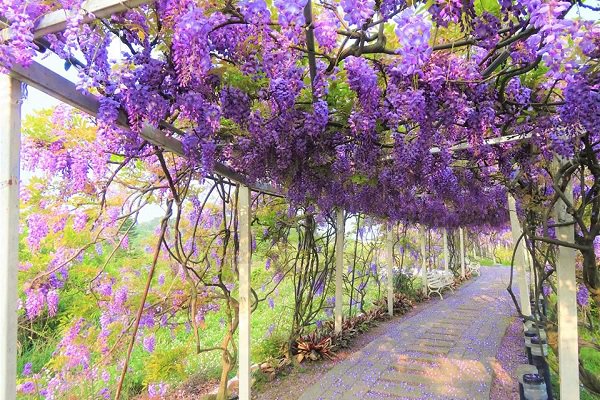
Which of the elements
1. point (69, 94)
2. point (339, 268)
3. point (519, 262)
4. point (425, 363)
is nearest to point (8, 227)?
point (69, 94)

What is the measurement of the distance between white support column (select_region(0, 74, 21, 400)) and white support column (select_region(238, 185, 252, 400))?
186 centimetres

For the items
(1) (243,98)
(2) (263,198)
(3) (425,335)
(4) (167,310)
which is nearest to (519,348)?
(3) (425,335)

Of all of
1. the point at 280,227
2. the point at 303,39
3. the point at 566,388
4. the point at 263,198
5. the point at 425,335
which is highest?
the point at 303,39

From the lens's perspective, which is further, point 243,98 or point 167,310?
point 167,310

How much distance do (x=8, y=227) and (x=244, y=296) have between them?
197 centimetres

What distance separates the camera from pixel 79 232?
3639 millimetres

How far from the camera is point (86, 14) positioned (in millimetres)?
1134

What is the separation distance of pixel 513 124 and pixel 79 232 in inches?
142

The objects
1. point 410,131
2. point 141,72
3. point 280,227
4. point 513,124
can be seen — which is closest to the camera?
point 141,72

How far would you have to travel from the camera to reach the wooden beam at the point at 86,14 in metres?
1.08

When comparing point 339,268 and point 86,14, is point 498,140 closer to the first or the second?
point 86,14

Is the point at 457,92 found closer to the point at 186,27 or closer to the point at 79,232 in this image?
the point at 186,27

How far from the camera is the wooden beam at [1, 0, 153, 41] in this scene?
1084 mm

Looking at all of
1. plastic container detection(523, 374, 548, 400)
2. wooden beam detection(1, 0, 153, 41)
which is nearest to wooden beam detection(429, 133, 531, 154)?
plastic container detection(523, 374, 548, 400)
